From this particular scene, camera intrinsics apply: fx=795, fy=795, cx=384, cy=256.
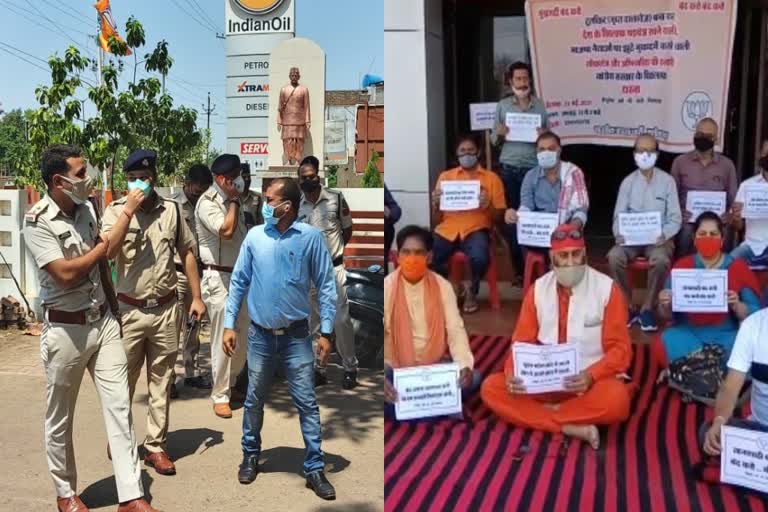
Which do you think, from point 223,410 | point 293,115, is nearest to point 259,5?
point 293,115

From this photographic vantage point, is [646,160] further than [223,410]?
Yes

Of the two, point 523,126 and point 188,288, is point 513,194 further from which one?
point 188,288

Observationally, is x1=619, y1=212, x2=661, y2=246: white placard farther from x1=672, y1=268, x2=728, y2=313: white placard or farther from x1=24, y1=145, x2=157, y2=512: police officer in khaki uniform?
x1=24, y1=145, x2=157, y2=512: police officer in khaki uniform

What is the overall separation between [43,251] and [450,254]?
7.39 feet


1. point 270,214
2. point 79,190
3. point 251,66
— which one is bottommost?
point 270,214

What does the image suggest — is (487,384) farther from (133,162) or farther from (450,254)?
(133,162)

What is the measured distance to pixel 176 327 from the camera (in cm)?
380

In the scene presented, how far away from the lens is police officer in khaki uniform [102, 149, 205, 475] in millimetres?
3645

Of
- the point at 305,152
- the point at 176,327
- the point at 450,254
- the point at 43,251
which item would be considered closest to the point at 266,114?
the point at 305,152

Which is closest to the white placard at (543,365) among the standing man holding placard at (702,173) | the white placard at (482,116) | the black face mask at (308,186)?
the standing man holding placard at (702,173)

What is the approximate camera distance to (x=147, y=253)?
371 centimetres

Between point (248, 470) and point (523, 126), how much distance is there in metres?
2.51

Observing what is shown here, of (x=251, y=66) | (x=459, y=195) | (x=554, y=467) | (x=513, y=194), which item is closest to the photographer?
(x=554, y=467)

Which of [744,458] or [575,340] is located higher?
[575,340]
